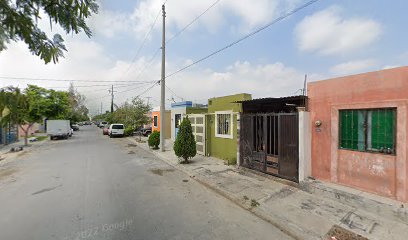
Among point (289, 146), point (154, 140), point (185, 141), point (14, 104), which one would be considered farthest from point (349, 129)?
point (154, 140)

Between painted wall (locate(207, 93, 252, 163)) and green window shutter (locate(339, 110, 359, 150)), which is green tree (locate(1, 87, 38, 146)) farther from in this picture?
painted wall (locate(207, 93, 252, 163))

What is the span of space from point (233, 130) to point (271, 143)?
2.29 m

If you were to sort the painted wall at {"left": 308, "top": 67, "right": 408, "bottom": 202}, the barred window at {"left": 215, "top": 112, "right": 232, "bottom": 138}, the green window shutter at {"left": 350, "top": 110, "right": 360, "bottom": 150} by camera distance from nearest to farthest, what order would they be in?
the painted wall at {"left": 308, "top": 67, "right": 408, "bottom": 202} → the green window shutter at {"left": 350, "top": 110, "right": 360, "bottom": 150} → the barred window at {"left": 215, "top": 112, "right": 232, "bottom": 138}

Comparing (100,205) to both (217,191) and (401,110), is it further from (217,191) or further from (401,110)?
(401,110)

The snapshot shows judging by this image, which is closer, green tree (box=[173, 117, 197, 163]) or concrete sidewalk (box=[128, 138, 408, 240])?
concrete sidewalk (box=[128, 138, 408, 240])

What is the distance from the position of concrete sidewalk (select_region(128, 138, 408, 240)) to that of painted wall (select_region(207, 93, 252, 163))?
2600mm

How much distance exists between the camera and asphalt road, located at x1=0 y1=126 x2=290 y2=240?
3.99m

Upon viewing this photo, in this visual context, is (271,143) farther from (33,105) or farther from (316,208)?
(33,105)

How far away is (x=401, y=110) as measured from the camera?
4555 millimetres

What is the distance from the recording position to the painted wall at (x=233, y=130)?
9.27 m

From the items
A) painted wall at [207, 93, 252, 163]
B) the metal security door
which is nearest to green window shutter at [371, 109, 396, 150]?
the metal security door

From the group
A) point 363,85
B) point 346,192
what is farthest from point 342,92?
point 346,192

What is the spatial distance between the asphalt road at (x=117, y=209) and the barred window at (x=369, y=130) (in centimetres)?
325

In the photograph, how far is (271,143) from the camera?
7.53 metres
